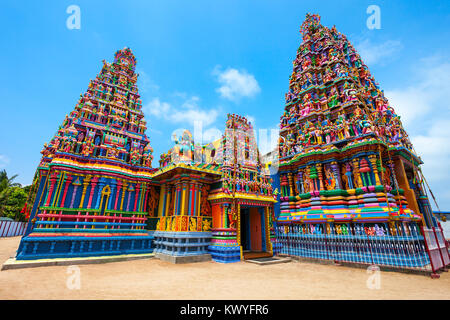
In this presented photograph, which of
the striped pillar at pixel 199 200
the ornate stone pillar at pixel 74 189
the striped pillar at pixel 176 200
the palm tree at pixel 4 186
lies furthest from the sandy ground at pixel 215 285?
the palm tree at pixel 4 186

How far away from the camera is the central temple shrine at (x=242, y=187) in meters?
10.4

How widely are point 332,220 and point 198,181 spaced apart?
8564 mm

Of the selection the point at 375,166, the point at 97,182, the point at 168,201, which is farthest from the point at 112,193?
the point at 375,166

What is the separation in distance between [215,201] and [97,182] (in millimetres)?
7696

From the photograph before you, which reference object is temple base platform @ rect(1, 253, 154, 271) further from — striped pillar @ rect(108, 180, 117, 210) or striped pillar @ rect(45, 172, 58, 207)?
striped pillar @ rect(108, 180, 117, 210)

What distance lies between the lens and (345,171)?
510 inches

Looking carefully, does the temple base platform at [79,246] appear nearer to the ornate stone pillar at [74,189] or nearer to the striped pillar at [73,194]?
the striped pillar at [73,194]

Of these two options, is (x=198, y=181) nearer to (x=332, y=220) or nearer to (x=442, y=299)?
(x=332, y=220)

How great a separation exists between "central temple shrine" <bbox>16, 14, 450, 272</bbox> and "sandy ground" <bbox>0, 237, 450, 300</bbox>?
2.45 metres

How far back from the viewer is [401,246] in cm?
880

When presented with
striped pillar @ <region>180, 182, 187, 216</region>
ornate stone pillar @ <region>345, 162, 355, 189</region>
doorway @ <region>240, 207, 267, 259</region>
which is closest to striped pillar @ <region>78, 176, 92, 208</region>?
striped pillar @ <region>180, 182, 187, 216</region>

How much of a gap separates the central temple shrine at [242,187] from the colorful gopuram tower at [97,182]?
0.22 ft

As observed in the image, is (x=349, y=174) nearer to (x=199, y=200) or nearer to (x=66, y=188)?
(x=199, y=200)

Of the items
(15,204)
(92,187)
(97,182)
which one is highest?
(15,204)
